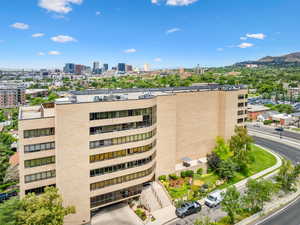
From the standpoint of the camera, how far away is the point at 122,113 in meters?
40.8

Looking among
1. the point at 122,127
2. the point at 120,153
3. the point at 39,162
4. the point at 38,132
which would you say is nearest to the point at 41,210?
the point at 39,162

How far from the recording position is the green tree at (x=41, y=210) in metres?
27.3

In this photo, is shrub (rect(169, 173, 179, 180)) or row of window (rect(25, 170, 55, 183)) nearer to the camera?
row of window (rect(25, 170, 55, 183))

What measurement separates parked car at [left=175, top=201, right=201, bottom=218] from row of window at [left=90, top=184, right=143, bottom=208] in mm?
9375

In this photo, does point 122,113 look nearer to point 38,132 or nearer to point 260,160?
point 38,132

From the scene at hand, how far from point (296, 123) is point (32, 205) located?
400ft

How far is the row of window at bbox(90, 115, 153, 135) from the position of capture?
38.4 metres

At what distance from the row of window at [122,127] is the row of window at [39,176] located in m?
9.11

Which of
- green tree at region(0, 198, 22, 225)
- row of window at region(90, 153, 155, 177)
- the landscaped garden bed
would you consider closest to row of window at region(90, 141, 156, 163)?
row of window at region(90, 153, 155, 177)

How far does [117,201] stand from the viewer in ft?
136

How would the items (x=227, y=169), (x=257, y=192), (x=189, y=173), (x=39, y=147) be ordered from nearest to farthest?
(x=39, y=147) < (x=257, y=192) < (x=189, y=173) < (x=227, y=169)

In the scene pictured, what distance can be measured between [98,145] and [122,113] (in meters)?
7.20

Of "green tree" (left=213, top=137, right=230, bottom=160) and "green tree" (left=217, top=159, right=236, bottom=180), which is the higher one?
"green tree" (left=213, top=137, right=230, bottom=160)

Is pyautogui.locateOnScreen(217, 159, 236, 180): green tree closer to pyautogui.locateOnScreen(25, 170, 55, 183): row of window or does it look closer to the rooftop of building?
the rooftop of building
